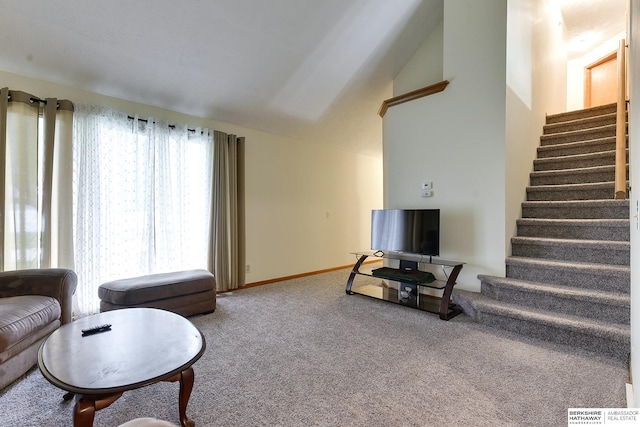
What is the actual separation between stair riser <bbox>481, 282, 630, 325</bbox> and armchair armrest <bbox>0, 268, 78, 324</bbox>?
403 cm

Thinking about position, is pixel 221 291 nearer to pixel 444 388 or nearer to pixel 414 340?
pixel 414 340

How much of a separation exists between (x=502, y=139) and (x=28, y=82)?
16.0ft

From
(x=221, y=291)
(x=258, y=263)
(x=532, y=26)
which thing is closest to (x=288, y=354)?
(x=221, y=291)

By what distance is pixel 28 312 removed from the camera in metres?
2.05

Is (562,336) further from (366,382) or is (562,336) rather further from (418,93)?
(418,93)

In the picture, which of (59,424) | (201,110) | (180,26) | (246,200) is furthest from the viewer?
(246,200)

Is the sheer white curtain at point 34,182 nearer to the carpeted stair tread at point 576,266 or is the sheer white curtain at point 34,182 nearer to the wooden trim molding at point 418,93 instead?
the wooden trim molding at point 418,93

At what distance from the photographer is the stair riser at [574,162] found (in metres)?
3.59

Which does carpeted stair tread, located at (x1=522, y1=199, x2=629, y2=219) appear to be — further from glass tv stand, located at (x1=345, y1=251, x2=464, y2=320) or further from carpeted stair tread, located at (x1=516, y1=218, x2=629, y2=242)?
glass tv stand, located at (x1=345, y1=251, x2=464, y2=320)

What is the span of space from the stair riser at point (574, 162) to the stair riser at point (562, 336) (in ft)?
7.64

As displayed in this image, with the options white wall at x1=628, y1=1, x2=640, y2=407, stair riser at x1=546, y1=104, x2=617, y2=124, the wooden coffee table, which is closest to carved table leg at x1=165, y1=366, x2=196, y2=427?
the wooden coffee table

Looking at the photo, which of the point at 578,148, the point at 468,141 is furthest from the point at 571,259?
the point at 578,148

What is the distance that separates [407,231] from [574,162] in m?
2.38

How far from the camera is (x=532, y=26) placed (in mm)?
4070
